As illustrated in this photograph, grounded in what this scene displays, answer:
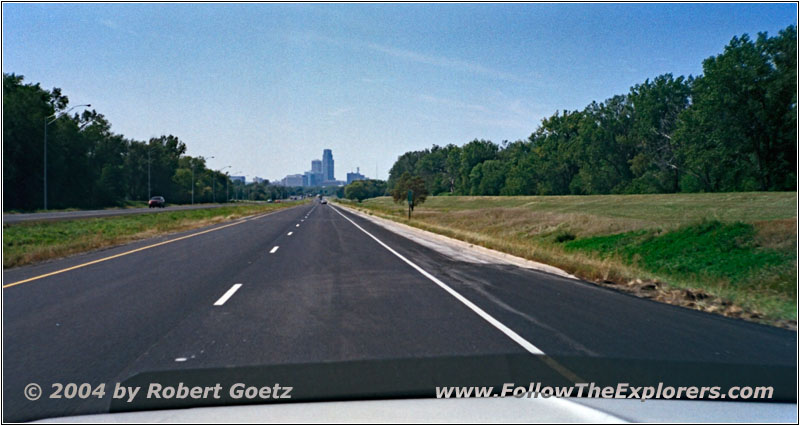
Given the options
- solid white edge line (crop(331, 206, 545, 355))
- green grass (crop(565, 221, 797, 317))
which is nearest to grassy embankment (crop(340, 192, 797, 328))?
green grass (crop(565, 221, 797, 317))

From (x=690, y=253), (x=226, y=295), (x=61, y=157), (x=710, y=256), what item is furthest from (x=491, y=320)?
(x=61, y=157)

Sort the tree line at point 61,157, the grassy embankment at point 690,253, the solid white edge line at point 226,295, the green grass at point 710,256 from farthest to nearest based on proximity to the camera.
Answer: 1. the tree line at point 61,157
2. the green grass at point 710,256
3. the grassy embankment at point 690,253
4. the solid white edge line at point 226,295

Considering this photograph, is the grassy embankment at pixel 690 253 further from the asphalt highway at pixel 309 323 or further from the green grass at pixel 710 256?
the asphalt highway at pixel 309 323

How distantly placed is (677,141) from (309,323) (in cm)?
7591

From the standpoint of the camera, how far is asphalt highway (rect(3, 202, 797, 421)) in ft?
18.4

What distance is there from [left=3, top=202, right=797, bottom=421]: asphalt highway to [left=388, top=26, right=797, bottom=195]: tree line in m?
57.8

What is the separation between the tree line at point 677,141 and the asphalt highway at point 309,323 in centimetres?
5784

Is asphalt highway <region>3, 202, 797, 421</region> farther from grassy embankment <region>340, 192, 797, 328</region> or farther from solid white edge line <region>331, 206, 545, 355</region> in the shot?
grassy embankment <region>340, 192, 797, 328</region>

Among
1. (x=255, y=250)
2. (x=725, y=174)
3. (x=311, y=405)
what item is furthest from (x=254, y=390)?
(x=725, y=174)

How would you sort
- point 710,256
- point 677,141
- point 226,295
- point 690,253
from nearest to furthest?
point 226,295
point 710,256
point 690,253
point 677,141

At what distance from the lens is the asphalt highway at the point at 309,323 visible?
560 cm

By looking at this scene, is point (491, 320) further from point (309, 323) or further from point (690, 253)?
point (690, 253)

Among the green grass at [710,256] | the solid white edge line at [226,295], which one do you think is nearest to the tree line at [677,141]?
the green grass at [710,256]

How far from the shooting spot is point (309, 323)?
23.7 feet
